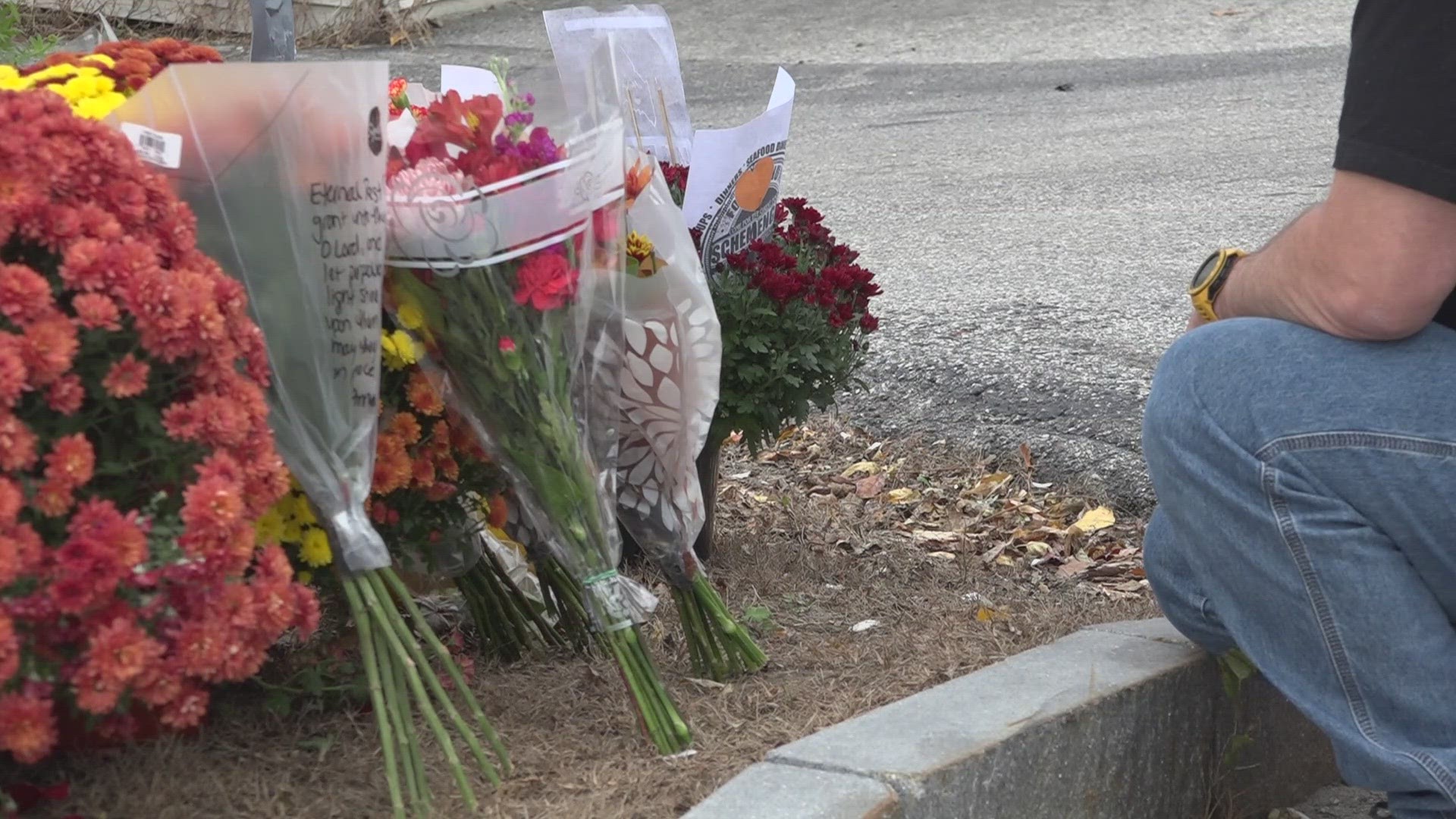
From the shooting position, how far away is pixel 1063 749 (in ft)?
7.18

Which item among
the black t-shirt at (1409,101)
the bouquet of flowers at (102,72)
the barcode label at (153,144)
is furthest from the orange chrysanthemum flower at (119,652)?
the black t-shirt at (1409,101)

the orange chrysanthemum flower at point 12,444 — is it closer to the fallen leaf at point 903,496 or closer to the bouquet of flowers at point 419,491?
the bouquet of flowers at point 419,491

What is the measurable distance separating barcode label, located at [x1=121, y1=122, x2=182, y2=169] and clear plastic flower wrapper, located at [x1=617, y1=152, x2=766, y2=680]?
1.99ft

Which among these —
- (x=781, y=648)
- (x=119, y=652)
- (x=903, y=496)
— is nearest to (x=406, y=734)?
(x=119, y=652)

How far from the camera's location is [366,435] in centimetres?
189

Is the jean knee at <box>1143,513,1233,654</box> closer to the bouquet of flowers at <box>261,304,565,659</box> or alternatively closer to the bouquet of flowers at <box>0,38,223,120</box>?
the bouquet of flowers at <box>261,304,565,659</box>

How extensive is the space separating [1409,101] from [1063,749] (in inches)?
36.1

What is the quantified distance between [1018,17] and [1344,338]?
29.7 feet

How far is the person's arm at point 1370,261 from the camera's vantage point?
1.85 m

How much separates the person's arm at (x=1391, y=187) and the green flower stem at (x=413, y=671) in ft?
3.74

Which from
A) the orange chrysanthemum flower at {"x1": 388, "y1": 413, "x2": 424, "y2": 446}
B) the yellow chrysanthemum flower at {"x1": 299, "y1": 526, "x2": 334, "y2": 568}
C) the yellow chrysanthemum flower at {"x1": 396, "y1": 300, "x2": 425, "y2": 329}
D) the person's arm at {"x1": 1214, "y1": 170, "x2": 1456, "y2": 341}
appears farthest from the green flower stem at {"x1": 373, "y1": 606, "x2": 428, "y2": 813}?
the person's arm at {"x1": 1214, "y1": 170, "x2": 1456, "y2": 341}

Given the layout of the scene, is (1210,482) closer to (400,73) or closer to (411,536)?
(411,536)

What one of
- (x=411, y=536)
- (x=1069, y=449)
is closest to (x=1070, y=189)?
(x=1069, y=449)

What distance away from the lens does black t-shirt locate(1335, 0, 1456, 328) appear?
5.96 ft
